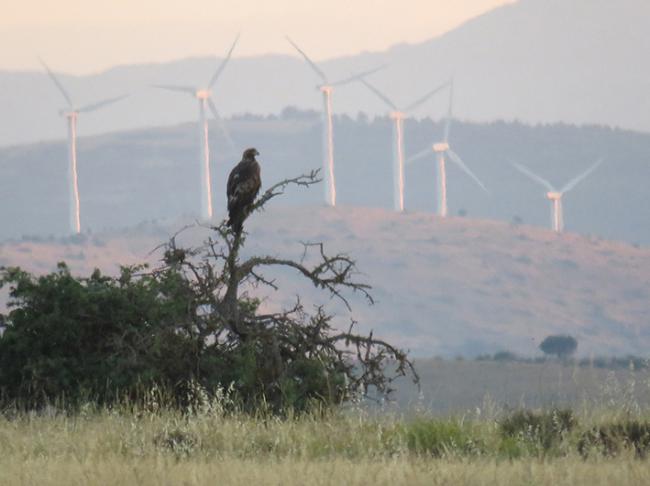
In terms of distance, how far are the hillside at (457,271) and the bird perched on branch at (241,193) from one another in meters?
139

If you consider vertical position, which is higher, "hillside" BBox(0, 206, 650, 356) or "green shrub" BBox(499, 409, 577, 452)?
"green shrub" BBox(499, 409, 577, 452)

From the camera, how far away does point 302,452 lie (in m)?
13.0

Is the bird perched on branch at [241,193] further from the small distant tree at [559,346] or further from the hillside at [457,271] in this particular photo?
the hillside at [457,271]

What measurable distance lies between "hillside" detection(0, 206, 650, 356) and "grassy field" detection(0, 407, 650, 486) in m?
143

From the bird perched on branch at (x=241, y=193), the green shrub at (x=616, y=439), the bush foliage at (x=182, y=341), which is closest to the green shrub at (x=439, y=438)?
the green shrub at (x=616, y=439)

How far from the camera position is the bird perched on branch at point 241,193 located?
18.8 metres

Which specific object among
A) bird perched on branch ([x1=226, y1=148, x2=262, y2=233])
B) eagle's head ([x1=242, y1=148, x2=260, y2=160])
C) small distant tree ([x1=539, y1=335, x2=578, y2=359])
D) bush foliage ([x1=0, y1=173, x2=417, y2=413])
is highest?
eagle's head ([x1=242, y1=148, x2=260, y2=160])

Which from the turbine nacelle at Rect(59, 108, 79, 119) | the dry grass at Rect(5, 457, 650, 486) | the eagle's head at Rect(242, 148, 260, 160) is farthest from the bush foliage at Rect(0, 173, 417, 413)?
the turbine nacelle at Rect(59, 108, 79, 119)

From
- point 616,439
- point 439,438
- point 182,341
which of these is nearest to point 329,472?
point 439,438

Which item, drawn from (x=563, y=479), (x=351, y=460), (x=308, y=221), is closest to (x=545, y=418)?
(x=351, y=460)

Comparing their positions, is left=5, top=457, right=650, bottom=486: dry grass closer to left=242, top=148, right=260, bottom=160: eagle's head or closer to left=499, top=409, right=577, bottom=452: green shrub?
left=499, top=409, right=577, bottom=452: green shrub

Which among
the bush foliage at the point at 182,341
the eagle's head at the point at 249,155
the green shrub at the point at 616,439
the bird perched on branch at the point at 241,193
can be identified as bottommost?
the green shrub at the point at 616,439

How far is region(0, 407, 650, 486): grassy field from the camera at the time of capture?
11.4 m

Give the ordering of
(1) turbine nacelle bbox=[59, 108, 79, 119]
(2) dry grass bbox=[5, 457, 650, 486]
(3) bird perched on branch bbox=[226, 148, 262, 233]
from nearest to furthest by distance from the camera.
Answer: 1. (2) dry grass bbox=[5, 457, 650, 486]
2. (3) bird perched on branch bbox=[226, 148, 262, 233]
3. (1) turbine nacelle bbox=[59, 108, 79, 119]
